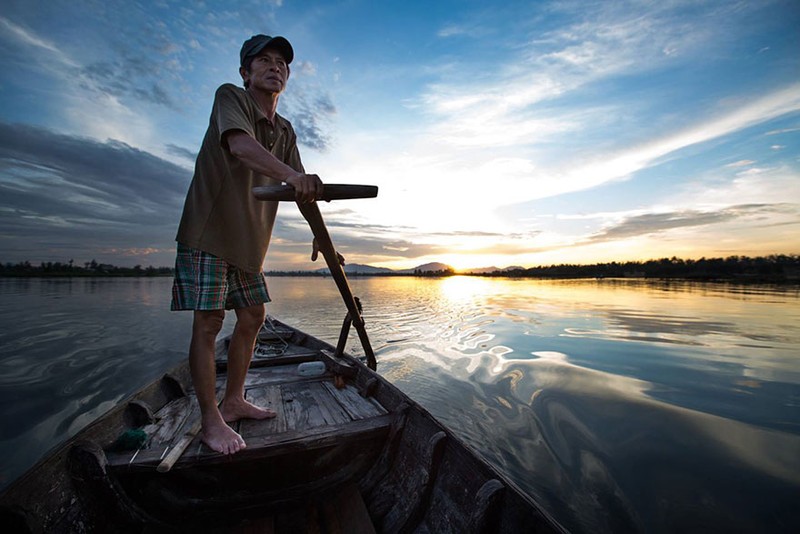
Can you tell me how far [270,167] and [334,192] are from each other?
0.37 meters

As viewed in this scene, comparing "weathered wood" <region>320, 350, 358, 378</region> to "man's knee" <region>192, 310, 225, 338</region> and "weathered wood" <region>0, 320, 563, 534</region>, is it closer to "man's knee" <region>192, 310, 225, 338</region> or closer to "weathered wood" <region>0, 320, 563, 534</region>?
"weathered wood" <region>0, 320, 563, 534</region>

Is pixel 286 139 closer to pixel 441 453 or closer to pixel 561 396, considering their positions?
pixel 441 453

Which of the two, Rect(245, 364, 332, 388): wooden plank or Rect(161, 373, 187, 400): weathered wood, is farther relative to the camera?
Rect(245, 364, 332, 388): wooden plank

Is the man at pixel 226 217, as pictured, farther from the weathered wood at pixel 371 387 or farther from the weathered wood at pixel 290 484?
the weathered wood at pixel 371 387

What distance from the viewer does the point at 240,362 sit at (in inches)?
106

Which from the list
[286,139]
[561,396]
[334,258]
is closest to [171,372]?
[334,258]

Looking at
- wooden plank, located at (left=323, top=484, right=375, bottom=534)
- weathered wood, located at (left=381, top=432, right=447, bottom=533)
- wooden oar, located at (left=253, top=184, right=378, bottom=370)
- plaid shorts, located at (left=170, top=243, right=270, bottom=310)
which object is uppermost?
wooden oar, located at (left=253, top=184, right=378, bottom=370)

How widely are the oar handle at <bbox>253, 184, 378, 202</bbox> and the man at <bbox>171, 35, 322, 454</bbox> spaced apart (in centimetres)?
13

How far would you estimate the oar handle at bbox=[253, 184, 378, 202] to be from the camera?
6.11 ft

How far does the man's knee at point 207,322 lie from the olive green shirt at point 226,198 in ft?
1.18

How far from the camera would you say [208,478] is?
219 cm

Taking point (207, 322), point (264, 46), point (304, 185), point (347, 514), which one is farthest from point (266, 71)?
point (347, 514)

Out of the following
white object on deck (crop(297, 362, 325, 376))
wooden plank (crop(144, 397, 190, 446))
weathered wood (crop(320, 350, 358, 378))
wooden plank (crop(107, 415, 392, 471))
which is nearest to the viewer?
wooden plank (crop(107, 415, 392, 471))

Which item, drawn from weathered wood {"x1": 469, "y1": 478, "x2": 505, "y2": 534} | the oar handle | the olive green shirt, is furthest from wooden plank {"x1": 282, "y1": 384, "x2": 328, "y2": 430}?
the oar handle
